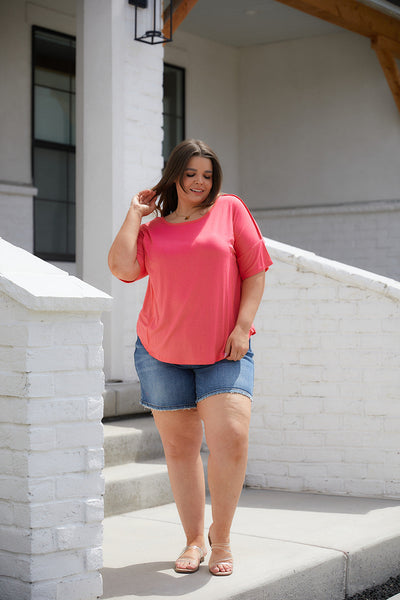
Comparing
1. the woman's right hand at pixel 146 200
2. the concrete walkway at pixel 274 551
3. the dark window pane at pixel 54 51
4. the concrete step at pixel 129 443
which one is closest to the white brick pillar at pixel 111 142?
the concrete step at pixel 129 443

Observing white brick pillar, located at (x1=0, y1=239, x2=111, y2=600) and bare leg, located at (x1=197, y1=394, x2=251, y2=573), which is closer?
white brick pillar, located at (x1=0, y1=239, x2=111, y2=600)

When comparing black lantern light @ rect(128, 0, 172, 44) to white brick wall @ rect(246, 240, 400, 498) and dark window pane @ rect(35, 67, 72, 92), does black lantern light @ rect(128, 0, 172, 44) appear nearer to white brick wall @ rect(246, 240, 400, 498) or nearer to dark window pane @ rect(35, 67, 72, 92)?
white brick wall @ rect(246, 240, 400, 498)

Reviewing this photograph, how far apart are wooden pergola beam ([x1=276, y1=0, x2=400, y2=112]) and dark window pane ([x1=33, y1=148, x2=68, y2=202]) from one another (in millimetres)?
2712

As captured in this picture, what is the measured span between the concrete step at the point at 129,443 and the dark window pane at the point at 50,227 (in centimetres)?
376

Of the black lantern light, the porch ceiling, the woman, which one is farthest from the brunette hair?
the porch ceiling

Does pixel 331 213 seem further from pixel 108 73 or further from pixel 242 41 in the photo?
pixel 108 73

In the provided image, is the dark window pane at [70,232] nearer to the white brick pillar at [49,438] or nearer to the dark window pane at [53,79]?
the dark window pane at [53,79]

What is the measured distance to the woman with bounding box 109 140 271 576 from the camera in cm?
270

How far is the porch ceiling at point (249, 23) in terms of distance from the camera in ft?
26.7

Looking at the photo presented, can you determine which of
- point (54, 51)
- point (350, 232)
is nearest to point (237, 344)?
point (54, 51)

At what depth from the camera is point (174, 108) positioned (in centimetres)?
912

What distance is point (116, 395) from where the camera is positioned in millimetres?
4559

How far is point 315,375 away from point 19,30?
4851 mm

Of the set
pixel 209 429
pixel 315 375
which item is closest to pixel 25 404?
pixel 209 429
